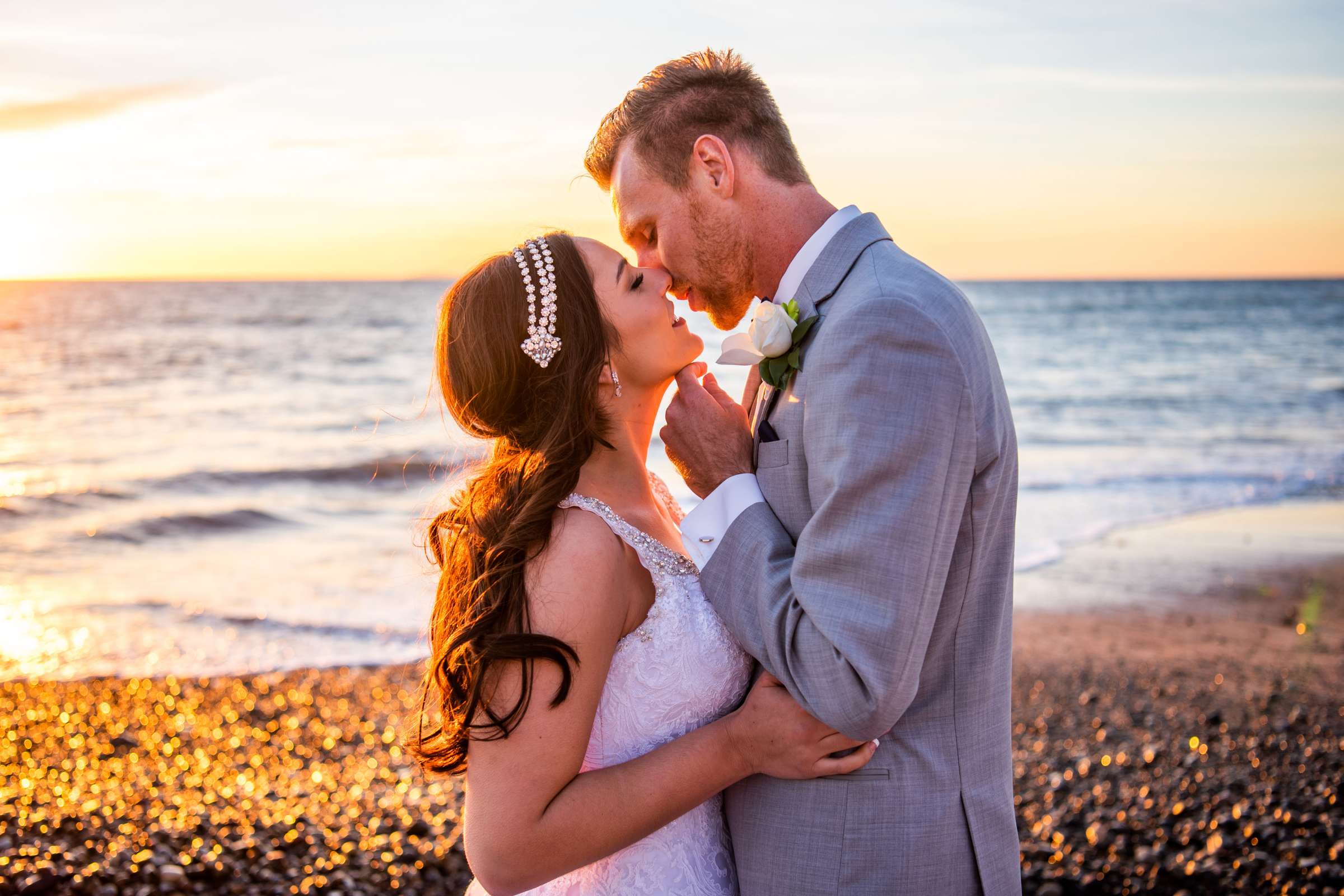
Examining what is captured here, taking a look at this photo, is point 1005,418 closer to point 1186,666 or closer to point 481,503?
point 481,503

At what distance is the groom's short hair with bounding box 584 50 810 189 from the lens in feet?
9.29

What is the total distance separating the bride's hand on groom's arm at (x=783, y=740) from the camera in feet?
7.51

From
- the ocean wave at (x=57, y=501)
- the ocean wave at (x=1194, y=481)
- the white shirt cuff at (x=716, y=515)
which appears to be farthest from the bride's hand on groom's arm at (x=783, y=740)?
the ocean wave at (x=57, y=501)

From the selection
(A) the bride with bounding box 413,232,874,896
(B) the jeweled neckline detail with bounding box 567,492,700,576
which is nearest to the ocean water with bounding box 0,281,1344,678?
(A) the bride with bounding box 413,232,874,896

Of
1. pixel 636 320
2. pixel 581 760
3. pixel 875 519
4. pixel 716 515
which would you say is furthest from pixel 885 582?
pixel 636 320

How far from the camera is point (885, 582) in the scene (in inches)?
80.7

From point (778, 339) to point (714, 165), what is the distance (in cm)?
68

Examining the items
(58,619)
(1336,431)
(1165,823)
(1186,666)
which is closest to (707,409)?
(1165,823)

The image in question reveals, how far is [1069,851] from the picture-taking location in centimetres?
506

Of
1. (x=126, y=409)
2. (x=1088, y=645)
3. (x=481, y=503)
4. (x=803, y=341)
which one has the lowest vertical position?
(x=126, y=409)

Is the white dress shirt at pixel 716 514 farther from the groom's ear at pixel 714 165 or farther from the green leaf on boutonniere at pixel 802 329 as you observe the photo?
the groom's ear at pixel 714 165

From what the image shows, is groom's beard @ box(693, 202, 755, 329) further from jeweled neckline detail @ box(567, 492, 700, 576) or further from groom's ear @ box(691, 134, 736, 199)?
jeweled neckline detail @ box(567, 492, 700, 576)

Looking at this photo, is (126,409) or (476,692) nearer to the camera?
(476,692)

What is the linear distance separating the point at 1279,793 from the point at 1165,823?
0.78 metres
